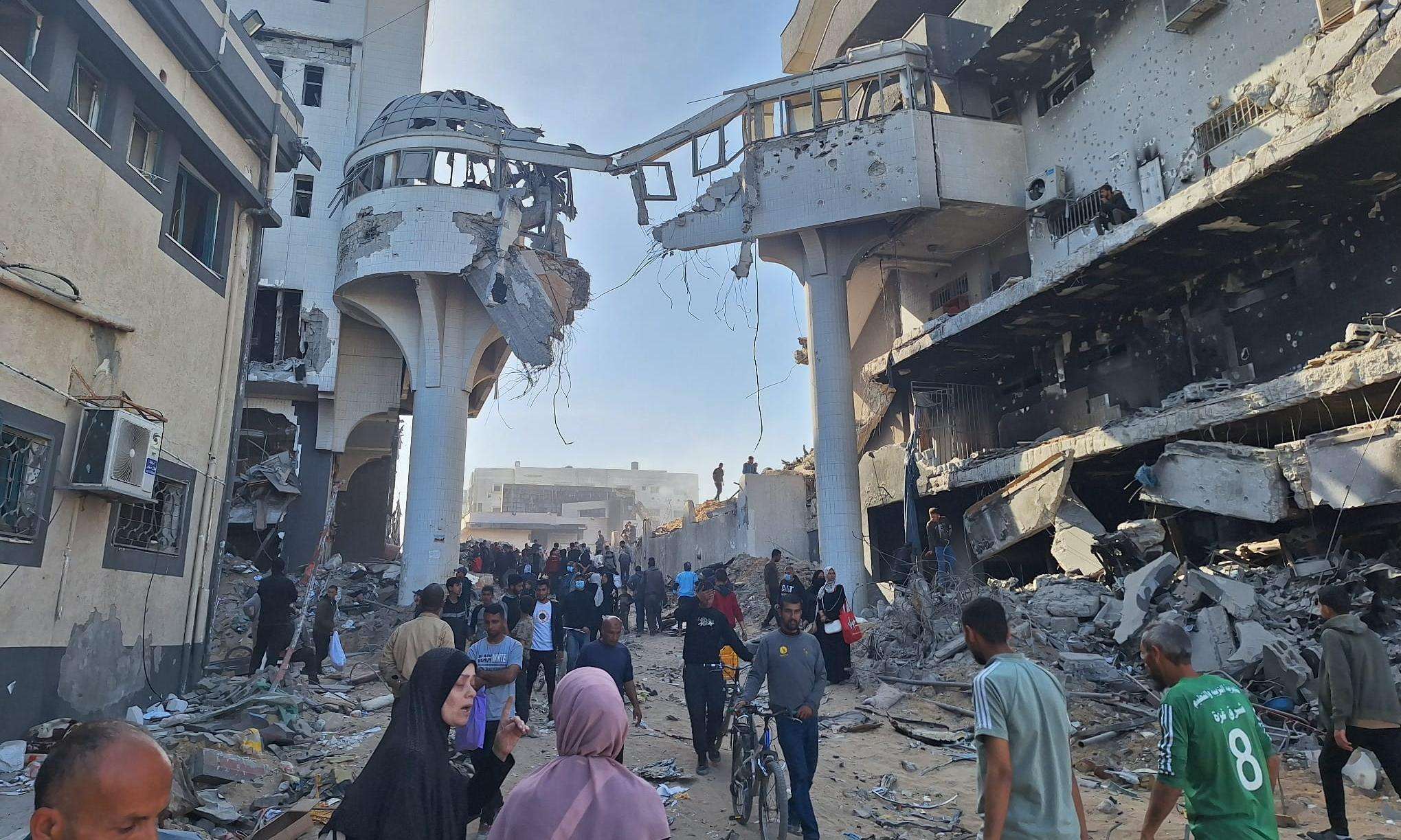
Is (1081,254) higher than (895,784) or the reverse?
higher

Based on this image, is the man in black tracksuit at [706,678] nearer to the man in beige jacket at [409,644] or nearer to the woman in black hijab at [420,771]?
the man in beige jacket at [409,644]

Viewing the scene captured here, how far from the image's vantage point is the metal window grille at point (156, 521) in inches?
347

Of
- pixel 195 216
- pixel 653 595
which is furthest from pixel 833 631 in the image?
pixel 195 216

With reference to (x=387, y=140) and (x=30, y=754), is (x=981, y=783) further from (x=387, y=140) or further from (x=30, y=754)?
(x=387, y=140)

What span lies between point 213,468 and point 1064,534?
13.2 m

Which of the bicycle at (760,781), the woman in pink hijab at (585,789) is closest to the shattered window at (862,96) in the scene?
the bicycle at (760,781)

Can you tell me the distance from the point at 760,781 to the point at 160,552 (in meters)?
7.48

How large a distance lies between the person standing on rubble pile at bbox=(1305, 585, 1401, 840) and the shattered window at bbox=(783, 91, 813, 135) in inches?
664

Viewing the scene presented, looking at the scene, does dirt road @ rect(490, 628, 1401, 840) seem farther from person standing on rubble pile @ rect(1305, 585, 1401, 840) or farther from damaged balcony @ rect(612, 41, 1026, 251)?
damaged balcony @ rect(612, 41, 1026, 251)

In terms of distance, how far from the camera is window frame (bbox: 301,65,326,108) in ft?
76.8

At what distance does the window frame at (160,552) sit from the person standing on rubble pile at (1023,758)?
8.75 meters

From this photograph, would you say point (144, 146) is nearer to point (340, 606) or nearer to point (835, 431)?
point (340, 606)

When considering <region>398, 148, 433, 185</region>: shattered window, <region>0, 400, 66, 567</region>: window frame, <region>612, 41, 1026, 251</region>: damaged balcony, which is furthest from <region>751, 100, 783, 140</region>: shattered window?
<region>0, 400, 66, 567</region>: window frame

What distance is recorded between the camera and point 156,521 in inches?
372
